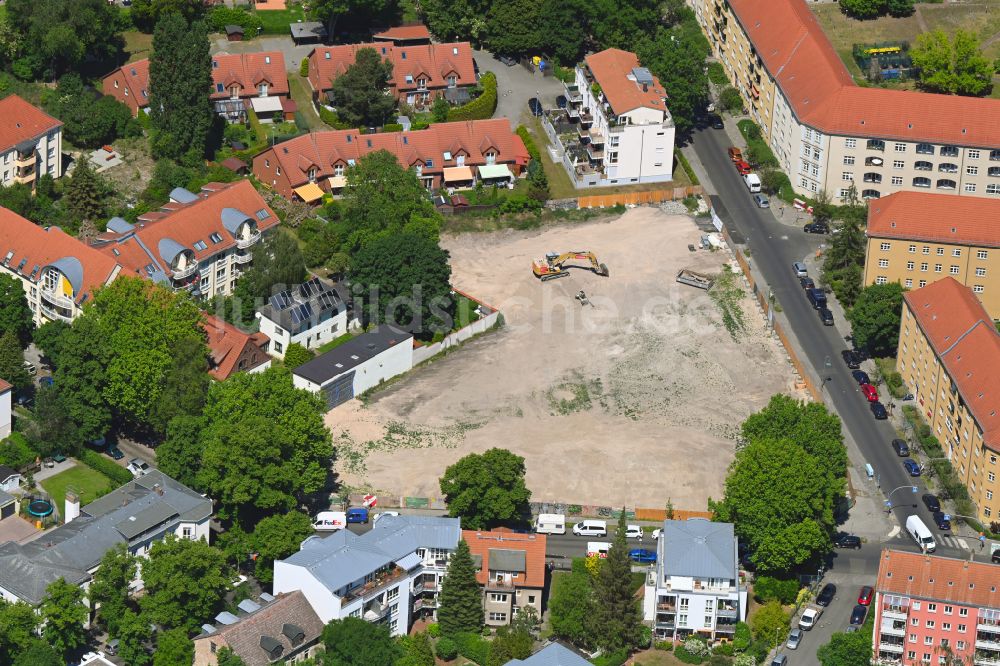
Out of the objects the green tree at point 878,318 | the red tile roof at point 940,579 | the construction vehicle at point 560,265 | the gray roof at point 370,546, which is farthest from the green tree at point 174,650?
the green tree at point 878,318

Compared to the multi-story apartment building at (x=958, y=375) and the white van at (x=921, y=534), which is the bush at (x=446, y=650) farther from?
the multi-story apartment building at (x=958, y=375)

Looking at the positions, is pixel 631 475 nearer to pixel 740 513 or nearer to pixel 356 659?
pixel 740 513

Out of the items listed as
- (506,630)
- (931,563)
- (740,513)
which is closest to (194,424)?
(506,630)

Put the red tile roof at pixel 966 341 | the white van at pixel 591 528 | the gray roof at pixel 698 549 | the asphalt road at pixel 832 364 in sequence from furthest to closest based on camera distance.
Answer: the asphalt road at pixel 832 364 → the red tile roof at pixel 966 341 → the white van at pixel 591 528 → the gray roof at pixel 698 549

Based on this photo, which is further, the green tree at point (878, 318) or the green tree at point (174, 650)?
the green tree at point (878, 318)

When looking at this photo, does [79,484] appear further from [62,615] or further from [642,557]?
[642,557]
